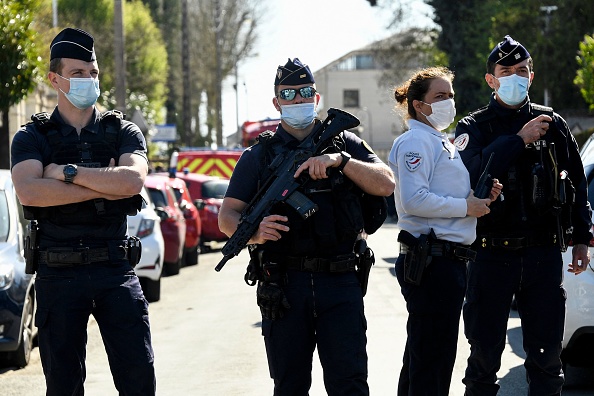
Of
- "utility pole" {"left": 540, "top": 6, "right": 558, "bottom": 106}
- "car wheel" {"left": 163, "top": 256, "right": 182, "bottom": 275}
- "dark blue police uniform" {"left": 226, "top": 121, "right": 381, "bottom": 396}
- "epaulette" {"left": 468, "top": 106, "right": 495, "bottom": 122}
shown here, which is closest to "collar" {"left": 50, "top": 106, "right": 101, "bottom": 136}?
"dark blue police uniform" {"left": 226, "top": 121, "right": 381, "bottom": 396}

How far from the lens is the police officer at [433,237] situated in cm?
605

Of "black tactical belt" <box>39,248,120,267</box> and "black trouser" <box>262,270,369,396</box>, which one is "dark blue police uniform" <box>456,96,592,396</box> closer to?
"black trouser" <box>262,270,369,396</box>

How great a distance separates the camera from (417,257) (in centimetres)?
603

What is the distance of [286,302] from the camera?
18.3 ft

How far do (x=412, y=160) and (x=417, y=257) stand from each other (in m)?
0.50

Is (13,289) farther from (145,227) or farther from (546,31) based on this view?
(546,31)

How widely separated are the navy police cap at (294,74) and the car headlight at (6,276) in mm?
4581

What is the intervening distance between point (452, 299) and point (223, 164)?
2622 cm

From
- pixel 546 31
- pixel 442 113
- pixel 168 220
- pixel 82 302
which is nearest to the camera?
pixel 82 302

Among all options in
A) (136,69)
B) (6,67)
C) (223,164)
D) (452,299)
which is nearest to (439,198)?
(452,299)

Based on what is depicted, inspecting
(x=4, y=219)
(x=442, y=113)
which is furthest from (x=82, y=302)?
(x=4, y=219)

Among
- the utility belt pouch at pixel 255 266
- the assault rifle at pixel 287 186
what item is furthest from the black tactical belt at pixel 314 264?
the assault rifle at pixel 287 186

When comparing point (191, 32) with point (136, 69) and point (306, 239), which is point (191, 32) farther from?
point (306, 239)

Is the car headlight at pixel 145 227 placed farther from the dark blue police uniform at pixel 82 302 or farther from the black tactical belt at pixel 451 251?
the black tactical belt at pixel 451 251
